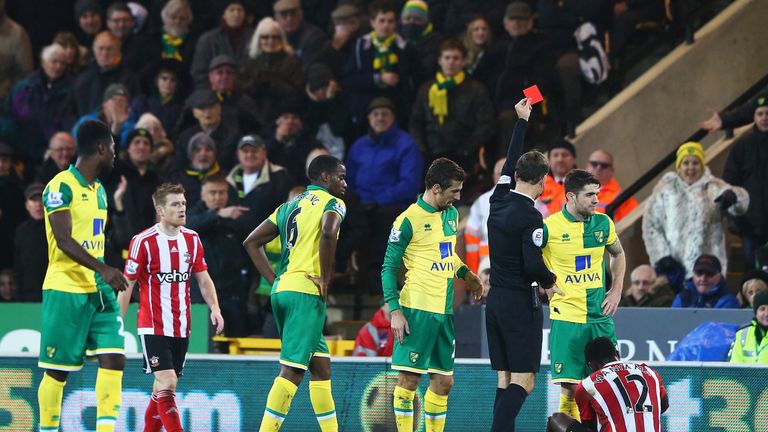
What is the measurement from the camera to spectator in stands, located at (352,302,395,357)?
1373cm

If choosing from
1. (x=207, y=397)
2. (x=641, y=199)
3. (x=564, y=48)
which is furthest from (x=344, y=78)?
(x=207, y=397)

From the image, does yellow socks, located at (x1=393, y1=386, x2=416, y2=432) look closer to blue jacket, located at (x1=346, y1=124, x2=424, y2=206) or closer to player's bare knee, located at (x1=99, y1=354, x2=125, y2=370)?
player's bare knee, located at (x1=99, y1=354, x2=125, y2=370)

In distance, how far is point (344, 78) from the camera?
16922 millimetres

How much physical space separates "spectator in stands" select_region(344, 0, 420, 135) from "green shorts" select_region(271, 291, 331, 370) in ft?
20.7

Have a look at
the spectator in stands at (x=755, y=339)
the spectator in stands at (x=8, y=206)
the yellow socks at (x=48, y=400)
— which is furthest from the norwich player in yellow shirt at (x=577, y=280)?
the spectator in stands at (x=8, y=206)

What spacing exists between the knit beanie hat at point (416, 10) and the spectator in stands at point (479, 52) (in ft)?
1.89

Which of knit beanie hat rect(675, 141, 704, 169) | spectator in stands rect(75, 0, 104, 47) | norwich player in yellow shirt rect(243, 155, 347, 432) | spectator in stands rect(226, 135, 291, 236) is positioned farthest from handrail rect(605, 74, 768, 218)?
spectator in stands rect(75, 0, 104, 47)

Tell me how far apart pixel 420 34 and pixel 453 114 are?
1.57 metres

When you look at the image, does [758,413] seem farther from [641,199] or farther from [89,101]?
[89,101]

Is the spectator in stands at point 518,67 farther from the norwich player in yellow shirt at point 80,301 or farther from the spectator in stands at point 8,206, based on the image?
the norwich player in yellow shirt at point 80,301

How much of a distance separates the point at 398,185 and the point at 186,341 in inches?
202

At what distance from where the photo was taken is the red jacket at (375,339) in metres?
13.7

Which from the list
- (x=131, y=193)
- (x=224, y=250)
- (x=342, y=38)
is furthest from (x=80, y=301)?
(x=342, y=38)

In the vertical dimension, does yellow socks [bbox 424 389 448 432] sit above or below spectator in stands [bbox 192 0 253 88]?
below
